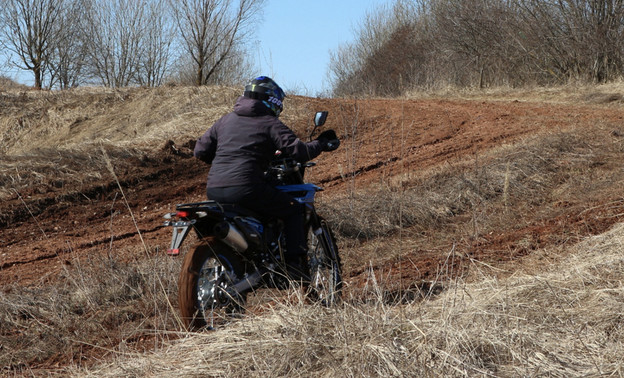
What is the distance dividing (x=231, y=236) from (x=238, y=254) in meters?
0.22

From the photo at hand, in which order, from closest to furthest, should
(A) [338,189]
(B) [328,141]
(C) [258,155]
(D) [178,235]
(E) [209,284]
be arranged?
(D) [178,235], (E) [209,284], (C) [258,155], (B) [328,141], (A) [338,189]

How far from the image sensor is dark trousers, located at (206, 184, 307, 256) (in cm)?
493

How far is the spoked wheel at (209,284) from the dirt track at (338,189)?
4.34 feet

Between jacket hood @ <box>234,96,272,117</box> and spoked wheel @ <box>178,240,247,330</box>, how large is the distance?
39.6 inches

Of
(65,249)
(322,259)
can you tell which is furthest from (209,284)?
(65,249)

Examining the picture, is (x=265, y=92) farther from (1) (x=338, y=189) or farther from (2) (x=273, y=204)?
(1) (x=338, y=189)

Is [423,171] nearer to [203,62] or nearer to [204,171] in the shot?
[204,171]

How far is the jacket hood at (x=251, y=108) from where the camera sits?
16.8 ft

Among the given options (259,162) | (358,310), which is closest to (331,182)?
(259,162)

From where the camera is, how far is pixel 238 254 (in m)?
4.93

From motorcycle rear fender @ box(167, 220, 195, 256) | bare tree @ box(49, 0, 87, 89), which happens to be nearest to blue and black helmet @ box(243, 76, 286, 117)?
motorcycle rear fender @ box(167, 220, 195, 256)

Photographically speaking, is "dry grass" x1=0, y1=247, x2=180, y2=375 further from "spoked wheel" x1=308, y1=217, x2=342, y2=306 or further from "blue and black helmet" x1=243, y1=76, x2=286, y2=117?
"blue and black helmet" x1=243, y1=76, x2=286, y2=117

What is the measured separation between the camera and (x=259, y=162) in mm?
5074

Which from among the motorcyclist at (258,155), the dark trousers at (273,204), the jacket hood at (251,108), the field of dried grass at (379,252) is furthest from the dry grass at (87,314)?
the jacket hood at (251,108)
